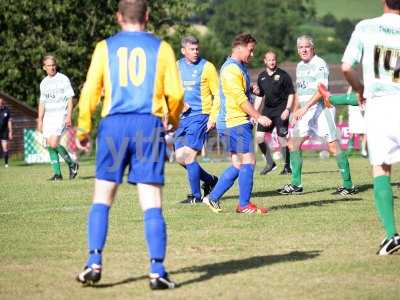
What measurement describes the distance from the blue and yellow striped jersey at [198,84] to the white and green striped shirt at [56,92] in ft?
17.7

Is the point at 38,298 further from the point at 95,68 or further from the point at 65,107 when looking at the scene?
the point at 65,107

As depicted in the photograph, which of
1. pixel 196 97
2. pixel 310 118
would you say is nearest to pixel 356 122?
pixel 310 118

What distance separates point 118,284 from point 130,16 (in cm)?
203

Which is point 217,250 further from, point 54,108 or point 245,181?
point 54,108

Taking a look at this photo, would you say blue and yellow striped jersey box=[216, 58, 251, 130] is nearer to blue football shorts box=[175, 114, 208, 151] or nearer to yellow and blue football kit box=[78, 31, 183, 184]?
blue football shorts box=[175, 114, 208, 151]

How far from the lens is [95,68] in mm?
8055

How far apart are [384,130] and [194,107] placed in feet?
18.9

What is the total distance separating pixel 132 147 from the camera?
317 inches

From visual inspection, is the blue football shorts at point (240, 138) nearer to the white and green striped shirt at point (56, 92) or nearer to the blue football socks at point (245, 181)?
the blue football socks at point (245, 181)

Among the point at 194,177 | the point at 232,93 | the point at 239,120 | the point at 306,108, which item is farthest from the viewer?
the point at 306,108

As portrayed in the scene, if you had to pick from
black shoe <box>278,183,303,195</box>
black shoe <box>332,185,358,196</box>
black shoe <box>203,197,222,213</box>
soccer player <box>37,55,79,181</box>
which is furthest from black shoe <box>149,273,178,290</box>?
soccer player <box>37,55,79,181</box>

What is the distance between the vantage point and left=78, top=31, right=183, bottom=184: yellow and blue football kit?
803 cm

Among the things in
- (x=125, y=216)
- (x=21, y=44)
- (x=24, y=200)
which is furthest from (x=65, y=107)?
(x=21, y=44)

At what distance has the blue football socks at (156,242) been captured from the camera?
7938 millimetres
